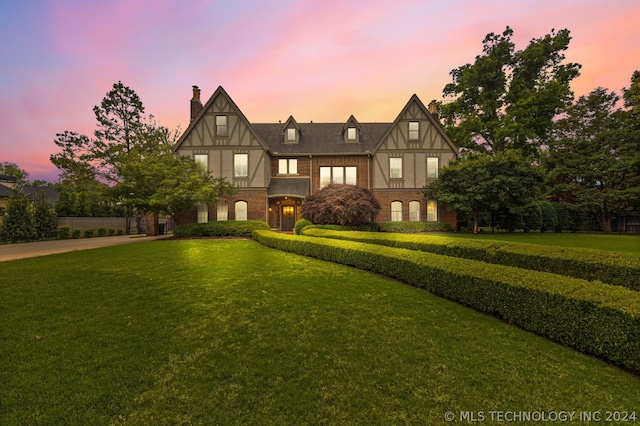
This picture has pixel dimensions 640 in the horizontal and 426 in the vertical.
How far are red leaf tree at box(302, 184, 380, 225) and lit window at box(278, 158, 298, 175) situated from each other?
4.92m

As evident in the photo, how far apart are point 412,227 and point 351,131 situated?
1016 cm

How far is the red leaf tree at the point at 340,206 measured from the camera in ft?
58.8

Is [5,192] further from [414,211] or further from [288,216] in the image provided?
[414,211]

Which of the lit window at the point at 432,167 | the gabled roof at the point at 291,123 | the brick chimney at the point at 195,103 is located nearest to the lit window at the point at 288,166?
the gabled roof at the point at 291,123

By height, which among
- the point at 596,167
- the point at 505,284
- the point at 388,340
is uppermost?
the point at 596,167

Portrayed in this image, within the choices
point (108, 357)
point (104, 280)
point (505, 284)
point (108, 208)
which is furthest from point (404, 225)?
point (108, 208)

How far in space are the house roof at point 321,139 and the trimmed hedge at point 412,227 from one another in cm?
665

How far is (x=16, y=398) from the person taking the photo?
2799mm

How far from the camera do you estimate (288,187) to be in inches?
884

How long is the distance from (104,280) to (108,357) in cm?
450

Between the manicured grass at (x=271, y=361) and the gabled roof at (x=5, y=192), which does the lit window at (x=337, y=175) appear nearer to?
the manicured grass at (x=271, y=361)

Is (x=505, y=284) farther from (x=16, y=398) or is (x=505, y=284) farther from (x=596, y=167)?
(x=596, y=167)

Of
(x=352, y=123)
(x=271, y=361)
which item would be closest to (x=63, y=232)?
(x=352, y=123)

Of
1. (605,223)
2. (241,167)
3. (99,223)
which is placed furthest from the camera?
→ (605,223)
